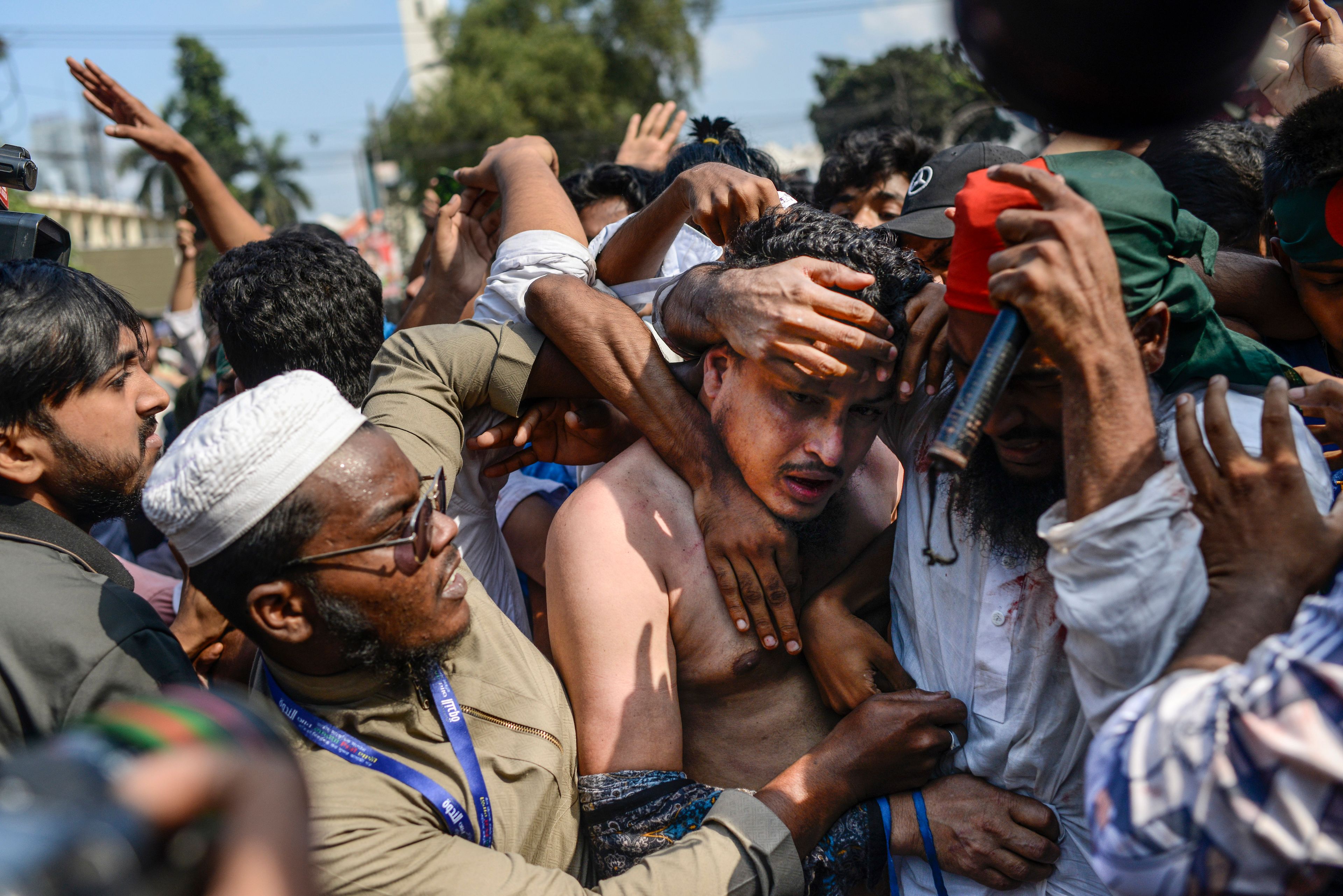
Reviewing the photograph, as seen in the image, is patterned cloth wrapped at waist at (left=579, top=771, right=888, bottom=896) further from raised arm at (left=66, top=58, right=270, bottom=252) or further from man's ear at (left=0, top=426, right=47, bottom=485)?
raised arm at (left=66, top=58, right=270, bottom=252)

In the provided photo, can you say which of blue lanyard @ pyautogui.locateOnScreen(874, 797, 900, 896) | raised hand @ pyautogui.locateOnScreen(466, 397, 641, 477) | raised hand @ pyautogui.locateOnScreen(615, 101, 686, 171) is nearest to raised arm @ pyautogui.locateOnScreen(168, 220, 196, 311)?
raised hand @ pyautogui.locateOnScreen(615, 101, 686, 171)

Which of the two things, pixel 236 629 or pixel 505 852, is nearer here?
pixel 505 852

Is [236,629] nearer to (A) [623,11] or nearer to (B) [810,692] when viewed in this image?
(B) [810,692]

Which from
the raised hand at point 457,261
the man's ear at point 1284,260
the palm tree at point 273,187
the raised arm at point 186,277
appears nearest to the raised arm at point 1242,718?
the man's ear at point 1284,260

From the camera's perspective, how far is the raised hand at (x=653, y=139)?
5434mm

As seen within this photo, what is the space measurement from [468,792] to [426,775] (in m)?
0.10

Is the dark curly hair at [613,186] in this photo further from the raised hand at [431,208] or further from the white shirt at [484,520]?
the white shirt at [484,520]

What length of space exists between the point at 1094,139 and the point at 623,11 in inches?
1408

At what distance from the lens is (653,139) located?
564 centimetres

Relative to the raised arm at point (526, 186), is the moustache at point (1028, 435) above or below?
below

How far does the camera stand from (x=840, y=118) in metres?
26.2

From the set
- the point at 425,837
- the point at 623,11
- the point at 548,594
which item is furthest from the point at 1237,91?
the point at 623,11

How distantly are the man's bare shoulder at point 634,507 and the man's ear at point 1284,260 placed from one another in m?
1.80

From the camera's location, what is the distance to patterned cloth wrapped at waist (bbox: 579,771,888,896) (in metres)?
2.26
